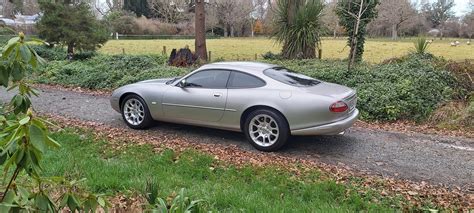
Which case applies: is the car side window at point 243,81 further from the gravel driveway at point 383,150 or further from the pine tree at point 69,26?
the pine tree at point 69,26

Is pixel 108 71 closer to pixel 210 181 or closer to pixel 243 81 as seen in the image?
pixel 243 81

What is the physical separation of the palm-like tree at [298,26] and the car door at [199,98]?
28.1ft

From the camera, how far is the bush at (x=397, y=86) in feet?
29.8

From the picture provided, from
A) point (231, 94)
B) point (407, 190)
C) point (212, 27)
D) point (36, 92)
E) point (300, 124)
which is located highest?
point (212, 27)

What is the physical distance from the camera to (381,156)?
6.27 metres

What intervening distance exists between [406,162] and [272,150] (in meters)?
2.00

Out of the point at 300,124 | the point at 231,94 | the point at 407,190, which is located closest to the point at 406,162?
the point at 407,190

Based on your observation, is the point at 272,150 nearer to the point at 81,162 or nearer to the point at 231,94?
the point at 231,94

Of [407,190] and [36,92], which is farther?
[407,190]

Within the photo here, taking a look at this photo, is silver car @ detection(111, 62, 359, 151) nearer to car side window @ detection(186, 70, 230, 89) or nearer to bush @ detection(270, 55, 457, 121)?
car side window @ detection(186, 70, 230, 89)

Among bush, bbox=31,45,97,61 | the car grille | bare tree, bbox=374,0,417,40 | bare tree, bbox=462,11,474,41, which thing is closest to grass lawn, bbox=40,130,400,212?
the car grille

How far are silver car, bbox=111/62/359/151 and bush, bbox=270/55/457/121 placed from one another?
273 cm

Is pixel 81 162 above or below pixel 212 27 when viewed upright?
below

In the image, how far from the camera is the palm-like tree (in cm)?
1475
